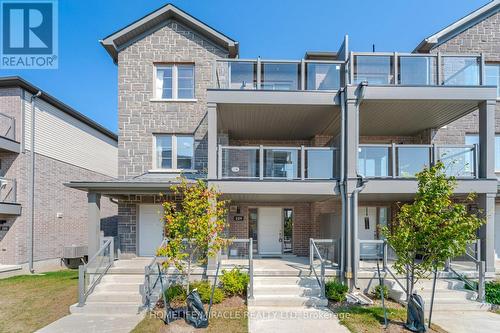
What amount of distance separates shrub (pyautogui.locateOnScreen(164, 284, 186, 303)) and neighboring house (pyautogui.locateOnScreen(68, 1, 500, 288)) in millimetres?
3179

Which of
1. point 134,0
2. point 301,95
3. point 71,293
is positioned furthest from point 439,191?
point 134,0

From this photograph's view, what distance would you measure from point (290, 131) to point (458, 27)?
844 centimetres

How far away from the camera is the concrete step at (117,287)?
9406mm

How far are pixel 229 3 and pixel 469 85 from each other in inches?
387

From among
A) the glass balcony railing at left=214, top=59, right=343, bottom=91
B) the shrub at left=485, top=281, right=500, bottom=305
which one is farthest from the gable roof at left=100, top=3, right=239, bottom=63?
the shrub at left=485, top=281, right=500, bottom=305

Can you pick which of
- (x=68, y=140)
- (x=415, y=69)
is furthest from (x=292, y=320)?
(x=68, y=140)

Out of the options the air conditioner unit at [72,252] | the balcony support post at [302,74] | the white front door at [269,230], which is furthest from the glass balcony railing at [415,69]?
the air conditioner unit at [72,252]

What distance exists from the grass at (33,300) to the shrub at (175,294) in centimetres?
270

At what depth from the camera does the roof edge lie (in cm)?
1371

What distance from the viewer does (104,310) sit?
8484mm

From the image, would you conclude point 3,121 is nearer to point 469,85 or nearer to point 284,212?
point 284,212

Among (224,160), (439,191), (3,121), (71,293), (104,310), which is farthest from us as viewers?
(3,121)

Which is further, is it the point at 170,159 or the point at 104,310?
the point at 170,159

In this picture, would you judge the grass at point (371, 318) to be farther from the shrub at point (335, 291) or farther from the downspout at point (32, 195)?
the downspout at point (32, 195)
